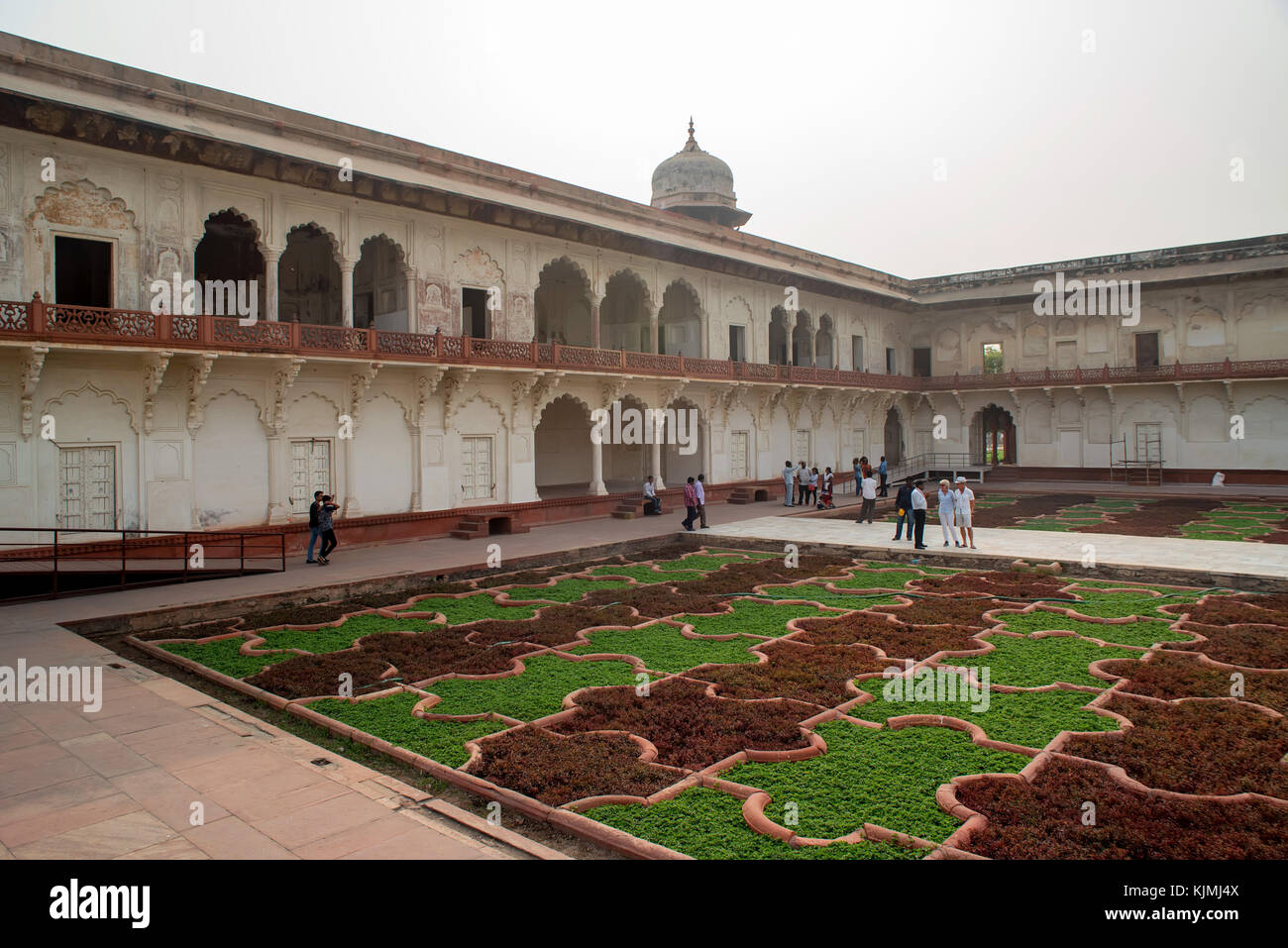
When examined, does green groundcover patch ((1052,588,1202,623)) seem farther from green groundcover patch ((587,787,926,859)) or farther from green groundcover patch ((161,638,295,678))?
green groundcover patch ((161,638,295,678))

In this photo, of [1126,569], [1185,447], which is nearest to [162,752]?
[1126,569]

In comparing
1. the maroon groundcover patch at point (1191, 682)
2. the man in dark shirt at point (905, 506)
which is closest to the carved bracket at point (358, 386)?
the man in dark shirt at point (905, 506)

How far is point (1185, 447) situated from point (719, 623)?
1015 inches

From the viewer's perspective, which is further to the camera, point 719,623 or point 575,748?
point 719,623

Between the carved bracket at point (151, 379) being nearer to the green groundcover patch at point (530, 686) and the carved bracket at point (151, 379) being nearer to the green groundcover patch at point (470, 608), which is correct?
the green groundcover patch at point (470, 608)

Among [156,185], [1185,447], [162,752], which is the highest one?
[156,185]

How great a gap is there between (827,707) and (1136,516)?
15.6 m

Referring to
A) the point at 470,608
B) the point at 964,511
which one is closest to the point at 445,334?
the point at 470,608

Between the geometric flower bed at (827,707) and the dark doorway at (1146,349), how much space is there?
2237 centimetres

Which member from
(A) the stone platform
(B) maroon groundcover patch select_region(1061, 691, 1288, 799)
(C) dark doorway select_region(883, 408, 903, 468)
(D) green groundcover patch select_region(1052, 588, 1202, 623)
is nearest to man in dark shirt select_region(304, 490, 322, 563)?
(A) the stone platform

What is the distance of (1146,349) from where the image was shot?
2948 cm

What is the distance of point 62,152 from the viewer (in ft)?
40.7

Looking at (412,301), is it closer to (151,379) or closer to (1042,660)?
(151,379)
